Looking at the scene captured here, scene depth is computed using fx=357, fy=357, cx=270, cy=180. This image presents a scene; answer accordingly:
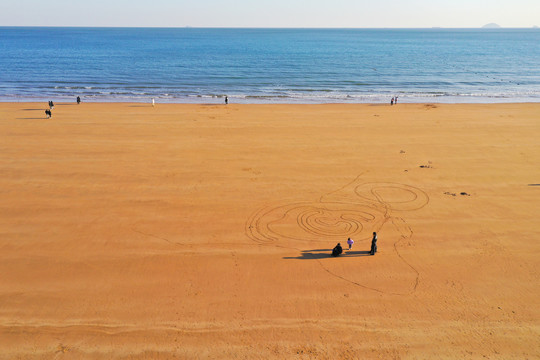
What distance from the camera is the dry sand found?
10734 millimetres

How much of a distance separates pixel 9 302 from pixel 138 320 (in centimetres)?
460

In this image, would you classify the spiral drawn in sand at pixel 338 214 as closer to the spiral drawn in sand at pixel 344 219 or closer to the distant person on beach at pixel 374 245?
the spiral drawn in sand at pixel 344 219

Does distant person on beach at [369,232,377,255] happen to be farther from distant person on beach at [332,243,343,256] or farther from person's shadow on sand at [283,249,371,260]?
distant person on beach at [332,243,343,256]

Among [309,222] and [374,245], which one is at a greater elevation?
[374,245]

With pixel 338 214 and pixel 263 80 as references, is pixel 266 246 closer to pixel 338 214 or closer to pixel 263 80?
pixel 338 214

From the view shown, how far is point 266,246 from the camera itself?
1490 cm

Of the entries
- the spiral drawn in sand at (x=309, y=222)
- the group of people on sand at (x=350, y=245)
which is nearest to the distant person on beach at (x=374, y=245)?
the group of people on sand at (x=350, y=245)

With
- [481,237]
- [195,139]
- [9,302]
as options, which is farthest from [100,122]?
[481,237]

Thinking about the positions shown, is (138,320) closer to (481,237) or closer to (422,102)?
(481,237)

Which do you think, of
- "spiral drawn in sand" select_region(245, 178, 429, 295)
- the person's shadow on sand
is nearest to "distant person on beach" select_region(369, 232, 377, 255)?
the person's shadow on sand

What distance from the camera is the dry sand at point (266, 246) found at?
10734 millimetres

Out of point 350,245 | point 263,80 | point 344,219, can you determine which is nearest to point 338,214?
point 344,219

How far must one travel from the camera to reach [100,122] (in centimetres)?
3180

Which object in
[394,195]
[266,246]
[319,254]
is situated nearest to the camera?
[319,254]
